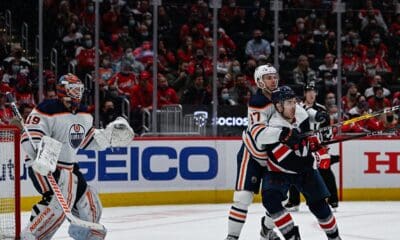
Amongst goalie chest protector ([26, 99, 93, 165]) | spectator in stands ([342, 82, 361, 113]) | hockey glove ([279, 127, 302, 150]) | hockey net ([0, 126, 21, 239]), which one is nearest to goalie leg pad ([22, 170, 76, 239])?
goalie chest protector ([26, 99, 93, 165])

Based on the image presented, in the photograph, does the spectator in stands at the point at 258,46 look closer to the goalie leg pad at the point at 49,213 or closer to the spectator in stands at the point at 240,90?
the spectator in stands at the point at 240,90

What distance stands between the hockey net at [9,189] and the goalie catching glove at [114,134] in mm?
554

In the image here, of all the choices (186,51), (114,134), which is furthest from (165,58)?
(114,134)

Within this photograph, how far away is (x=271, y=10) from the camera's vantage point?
39.0 ft

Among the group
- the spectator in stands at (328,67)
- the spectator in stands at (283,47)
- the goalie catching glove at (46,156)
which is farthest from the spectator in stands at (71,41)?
the goalie catching glove at (46,156)

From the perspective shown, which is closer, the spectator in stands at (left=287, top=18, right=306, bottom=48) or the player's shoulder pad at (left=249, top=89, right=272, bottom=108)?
the player's shoulder pad at (left=249, top=89, right=272, bottom=108)

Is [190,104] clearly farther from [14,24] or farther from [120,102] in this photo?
[14,24]

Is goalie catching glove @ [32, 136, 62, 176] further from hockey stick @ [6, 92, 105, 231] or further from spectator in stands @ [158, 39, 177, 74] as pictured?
spectator in stands @ [158, 39, 177, 74]

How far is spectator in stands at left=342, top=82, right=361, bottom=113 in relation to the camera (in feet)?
37.9

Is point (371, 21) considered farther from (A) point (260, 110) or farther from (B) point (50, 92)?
(A) point (260, 110)

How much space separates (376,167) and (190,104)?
86.7 inches

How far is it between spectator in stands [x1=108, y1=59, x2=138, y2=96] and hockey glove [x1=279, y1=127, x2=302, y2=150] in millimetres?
5365

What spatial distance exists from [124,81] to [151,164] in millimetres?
1272

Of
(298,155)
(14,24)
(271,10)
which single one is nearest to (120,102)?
(14,24)
